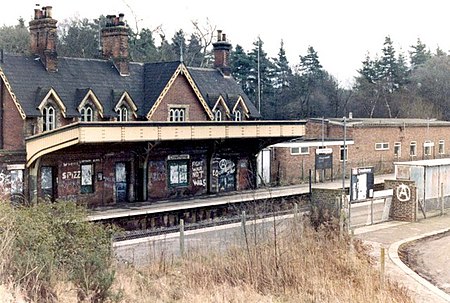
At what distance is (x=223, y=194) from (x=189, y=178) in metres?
2.00

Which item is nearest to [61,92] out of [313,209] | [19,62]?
[19,62]

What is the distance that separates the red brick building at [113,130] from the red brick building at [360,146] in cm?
334

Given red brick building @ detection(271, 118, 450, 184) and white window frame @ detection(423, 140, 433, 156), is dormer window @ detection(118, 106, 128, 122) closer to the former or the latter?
red brick building @ detection(271, 118, 450, 184)

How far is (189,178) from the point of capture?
106 ft

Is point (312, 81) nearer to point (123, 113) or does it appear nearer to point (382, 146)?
point (382, 146)

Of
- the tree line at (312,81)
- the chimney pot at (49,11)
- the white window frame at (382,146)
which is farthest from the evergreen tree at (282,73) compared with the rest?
the chimney pot at (49,11)

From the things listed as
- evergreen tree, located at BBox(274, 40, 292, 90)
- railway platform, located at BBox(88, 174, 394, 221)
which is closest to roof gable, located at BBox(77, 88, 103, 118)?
railway platform, located at BBox(88, 174, 394, 221)

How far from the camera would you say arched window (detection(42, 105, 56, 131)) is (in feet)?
91.9

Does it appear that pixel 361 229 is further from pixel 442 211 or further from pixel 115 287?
pixel 115 287

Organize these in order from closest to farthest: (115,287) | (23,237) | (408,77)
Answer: (23,237), (115,287), (408,77)

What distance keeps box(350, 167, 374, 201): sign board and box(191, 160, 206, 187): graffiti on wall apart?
30.8 ft

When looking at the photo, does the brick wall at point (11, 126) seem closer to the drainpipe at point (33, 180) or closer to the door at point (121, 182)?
the drainpipe at point (33, 180)

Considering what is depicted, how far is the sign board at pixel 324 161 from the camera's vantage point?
122 ft

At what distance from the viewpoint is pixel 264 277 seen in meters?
16.0
